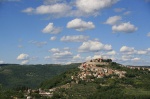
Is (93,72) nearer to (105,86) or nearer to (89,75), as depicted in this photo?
(89,75)

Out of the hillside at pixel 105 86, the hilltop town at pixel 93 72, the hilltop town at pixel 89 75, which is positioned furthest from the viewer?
the hilltop town at pixel 93 72

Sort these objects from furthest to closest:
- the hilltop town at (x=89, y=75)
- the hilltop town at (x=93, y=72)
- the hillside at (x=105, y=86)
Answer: the hilltop town at (x=93, y=72) < the hilltop town at (x=89, y=75) < the hillside at (x=105, y=86)

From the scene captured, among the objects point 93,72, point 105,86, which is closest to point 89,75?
point 93,72

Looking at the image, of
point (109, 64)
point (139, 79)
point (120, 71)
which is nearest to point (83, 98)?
point (139, 79)

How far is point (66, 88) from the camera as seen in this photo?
128500 mm

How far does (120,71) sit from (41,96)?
6661 centimetres

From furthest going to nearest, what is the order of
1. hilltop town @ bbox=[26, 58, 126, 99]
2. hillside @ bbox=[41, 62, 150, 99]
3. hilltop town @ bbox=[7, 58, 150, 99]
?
1. hilltop town @ bbox=[26, 58, 126, 99]
2. hilltop town @ bbox=[7, 58, 150, 99]
3. hillside @ bbox=[41, 62, 150, 99]

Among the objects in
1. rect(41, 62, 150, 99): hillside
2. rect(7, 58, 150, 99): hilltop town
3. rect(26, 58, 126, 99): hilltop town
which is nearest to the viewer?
rect(41, 62, 150, 99): hillside

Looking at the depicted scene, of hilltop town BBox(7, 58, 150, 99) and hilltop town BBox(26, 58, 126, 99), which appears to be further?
hilltop town BBox(26, 58, 126, 99)

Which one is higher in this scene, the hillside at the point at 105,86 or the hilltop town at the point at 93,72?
the hilltop town at the point at 93,72

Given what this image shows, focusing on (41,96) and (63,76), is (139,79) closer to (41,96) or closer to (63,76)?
(63,76)

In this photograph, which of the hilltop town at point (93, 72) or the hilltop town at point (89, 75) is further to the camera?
the hilltop town at point (93, 72)

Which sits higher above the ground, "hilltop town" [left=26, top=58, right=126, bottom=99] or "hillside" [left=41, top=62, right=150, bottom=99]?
"hilltop town" [left=26, top=58, right=126, bottom=99]

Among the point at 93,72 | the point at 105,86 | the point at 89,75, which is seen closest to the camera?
the point at 105,86
